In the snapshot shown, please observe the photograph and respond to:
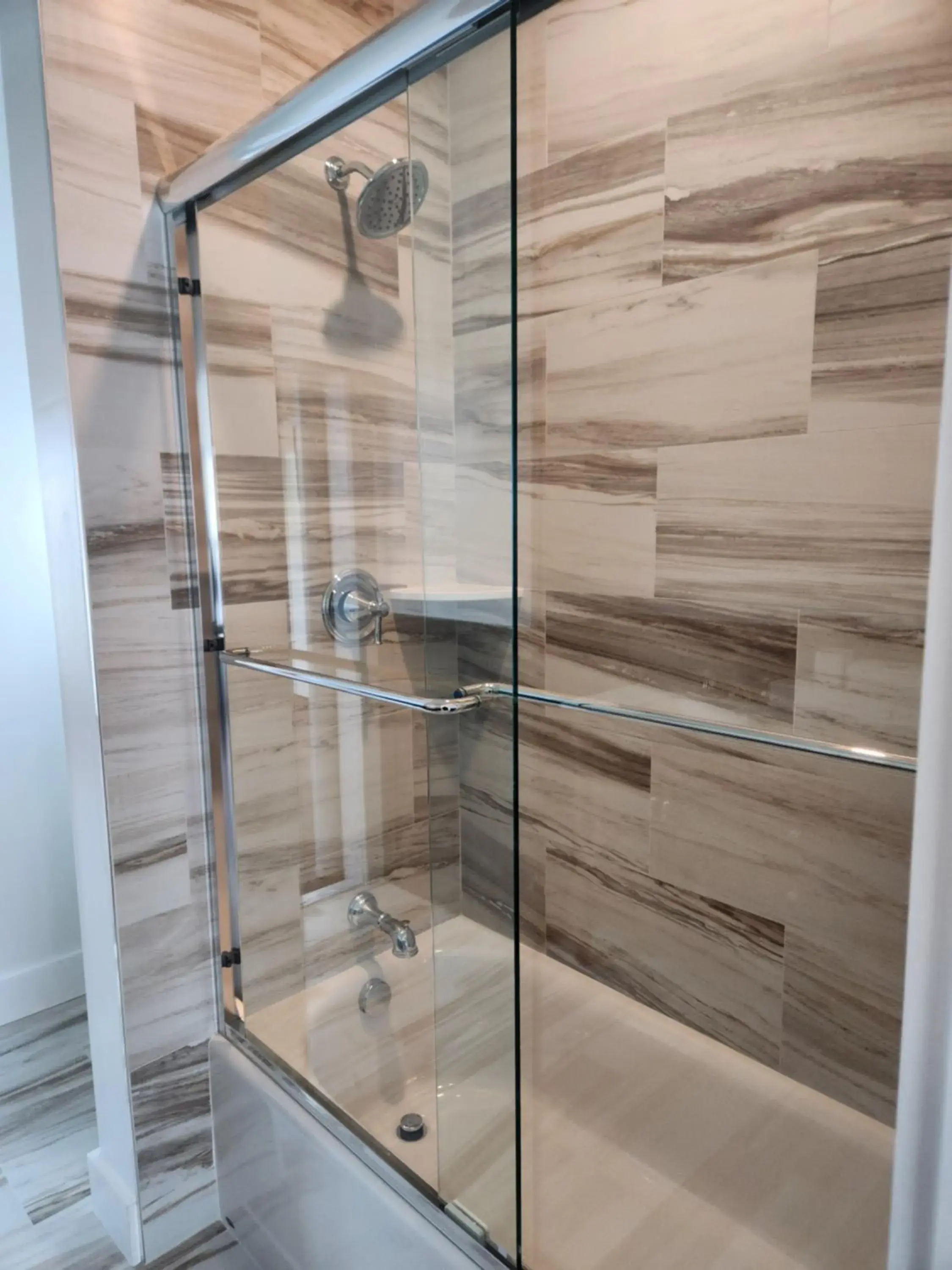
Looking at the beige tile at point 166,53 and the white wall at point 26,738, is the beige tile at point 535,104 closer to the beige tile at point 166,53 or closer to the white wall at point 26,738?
the beige tile at point 166,53

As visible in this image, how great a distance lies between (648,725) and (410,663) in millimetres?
693

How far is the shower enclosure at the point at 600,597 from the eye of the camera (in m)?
1.05

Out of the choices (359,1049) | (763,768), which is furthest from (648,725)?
(359,1049)

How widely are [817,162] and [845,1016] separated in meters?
1.41

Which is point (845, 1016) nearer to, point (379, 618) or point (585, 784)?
point (585, 784)

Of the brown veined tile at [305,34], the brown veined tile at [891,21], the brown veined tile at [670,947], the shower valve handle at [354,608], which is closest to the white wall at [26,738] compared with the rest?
the brown veined tile at [305,34]

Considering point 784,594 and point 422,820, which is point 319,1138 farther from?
point 784,594

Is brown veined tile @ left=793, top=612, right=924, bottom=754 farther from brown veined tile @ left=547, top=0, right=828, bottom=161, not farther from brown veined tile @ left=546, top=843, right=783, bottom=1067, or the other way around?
brown veined tile @ left=547, top=0, right=828, bottom=161

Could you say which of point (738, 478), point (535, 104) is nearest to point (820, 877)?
point (738, 478)

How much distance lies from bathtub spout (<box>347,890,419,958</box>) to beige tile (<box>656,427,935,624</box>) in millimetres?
775

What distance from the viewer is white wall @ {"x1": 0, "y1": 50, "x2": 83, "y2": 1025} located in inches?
77.0

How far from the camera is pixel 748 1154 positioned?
4.43ft

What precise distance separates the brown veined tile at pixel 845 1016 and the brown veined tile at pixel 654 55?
1440 mm

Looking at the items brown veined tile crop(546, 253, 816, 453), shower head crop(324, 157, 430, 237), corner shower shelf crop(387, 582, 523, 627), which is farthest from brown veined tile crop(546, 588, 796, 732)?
shower head crop(324, 157, 430, 237)
